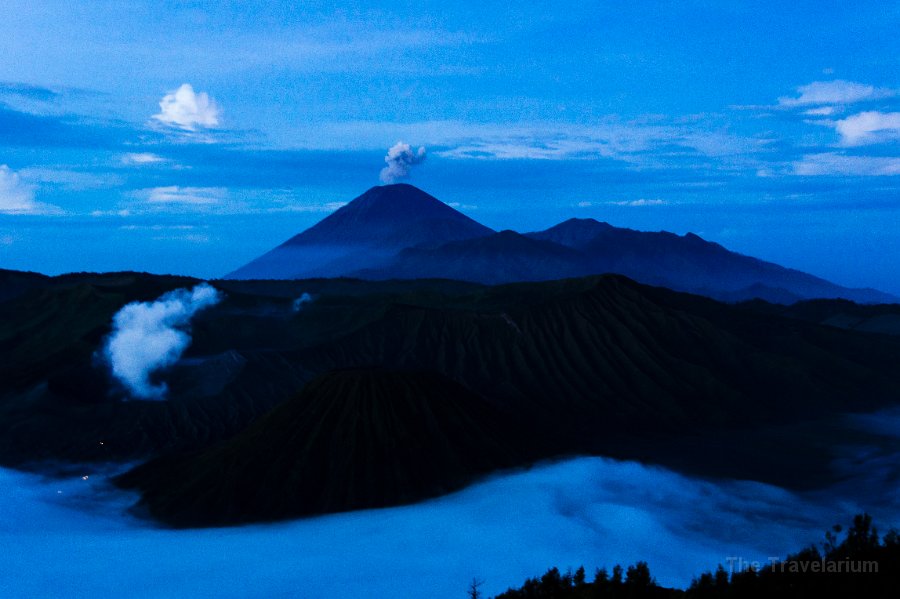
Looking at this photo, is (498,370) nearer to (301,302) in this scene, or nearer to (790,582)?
(301,302)

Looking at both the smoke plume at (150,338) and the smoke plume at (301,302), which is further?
the smoke plume at (301,302)

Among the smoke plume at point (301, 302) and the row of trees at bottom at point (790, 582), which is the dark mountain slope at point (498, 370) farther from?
A: the row of trees at bottom at point (790, 582)

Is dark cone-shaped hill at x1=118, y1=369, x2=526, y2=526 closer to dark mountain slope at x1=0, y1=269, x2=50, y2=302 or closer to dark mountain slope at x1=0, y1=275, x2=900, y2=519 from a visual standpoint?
dark mountain slope at x1=0, y1=275, x2=900, y2=519

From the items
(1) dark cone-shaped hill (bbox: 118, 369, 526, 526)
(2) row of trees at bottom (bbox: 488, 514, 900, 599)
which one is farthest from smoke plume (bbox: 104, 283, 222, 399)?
(2) row of trees at bottom (bbox: 488, 514, 900, 599)

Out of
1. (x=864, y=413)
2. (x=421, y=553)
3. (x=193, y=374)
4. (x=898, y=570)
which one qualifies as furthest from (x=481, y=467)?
(x=864, y=413)

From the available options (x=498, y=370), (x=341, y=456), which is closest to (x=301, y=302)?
(x=498, y=370)

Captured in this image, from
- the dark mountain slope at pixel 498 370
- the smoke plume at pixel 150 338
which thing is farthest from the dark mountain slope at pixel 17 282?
the smoke plume at pixel 150 338
